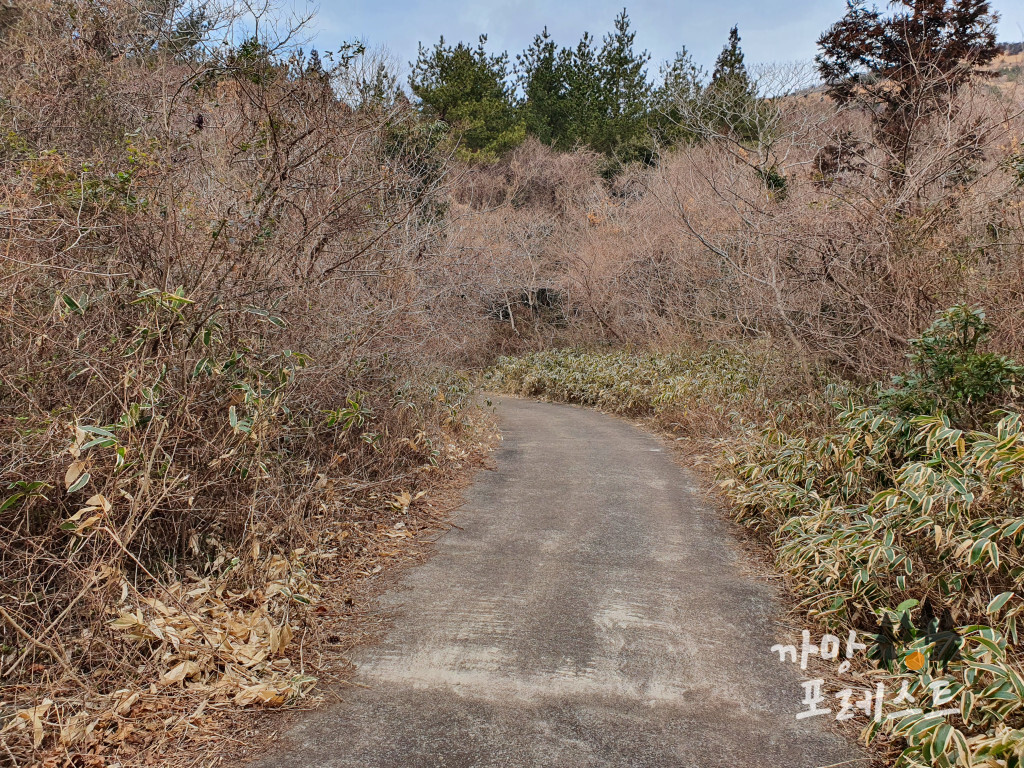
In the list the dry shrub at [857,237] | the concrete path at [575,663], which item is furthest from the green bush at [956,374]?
the concrete path at [575,663]

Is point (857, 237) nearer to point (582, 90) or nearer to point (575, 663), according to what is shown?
point (575, 663)

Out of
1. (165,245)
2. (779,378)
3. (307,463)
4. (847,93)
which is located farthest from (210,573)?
(847,93)

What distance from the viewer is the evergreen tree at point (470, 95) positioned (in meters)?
22.3

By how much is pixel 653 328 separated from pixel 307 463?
11253mm

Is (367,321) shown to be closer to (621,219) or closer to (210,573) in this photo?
(210,573)

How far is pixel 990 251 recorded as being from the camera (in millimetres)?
5547

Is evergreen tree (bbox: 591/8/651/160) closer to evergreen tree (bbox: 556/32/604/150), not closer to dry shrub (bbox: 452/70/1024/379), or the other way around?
evergreen tree (bbox: 556/32/604/150)

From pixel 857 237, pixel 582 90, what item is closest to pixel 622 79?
pixel 582 90

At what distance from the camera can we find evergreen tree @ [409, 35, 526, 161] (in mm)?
22328

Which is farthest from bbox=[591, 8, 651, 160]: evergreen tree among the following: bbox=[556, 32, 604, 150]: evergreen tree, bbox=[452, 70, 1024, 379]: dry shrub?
bbox=[452, 70, 1024, 379]: dry shrub

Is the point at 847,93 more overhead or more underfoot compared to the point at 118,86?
more overhead

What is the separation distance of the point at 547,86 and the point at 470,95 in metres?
5.32

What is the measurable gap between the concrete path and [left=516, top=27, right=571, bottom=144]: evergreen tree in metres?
23.3

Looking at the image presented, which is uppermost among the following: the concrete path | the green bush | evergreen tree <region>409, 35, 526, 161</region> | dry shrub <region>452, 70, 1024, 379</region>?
evergreen tree <region>409, 35, 526, 161</region>
